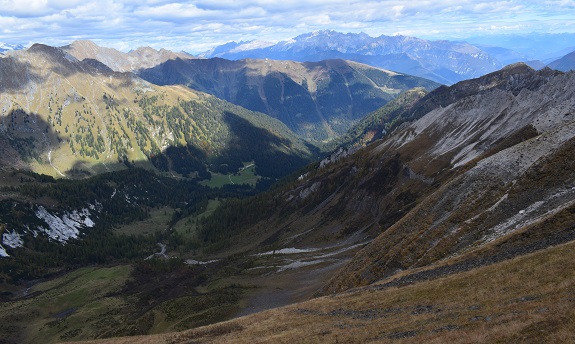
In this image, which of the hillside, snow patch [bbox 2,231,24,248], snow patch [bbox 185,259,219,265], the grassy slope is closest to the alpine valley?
the grassy slope

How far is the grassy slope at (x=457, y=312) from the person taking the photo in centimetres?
2644

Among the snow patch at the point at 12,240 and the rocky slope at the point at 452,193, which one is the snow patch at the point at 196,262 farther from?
the snow patch at the point at 12,240

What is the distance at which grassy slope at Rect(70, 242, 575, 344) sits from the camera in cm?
2644

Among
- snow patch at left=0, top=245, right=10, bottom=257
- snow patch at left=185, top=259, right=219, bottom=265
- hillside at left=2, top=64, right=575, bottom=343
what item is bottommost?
snow patch at left=185, top=259, right=219, bottom=265

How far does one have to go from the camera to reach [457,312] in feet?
111

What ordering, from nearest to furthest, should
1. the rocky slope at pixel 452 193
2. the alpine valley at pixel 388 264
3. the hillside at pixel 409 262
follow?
1. the hillside at pixel 409 262
2. the alpine valley at pixel 388 264
3. the rocky slope at pixel 452 193

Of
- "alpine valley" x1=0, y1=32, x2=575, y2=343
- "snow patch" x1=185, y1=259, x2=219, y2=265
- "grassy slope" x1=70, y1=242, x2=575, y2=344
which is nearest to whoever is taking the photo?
"grassy slope" x1=70, y1=242, x2=575, y2=344

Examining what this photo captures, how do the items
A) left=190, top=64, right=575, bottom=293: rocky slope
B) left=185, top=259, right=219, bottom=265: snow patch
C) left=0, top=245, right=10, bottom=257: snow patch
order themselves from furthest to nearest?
1. left=185, top=259, right=219, bottom=265: snow patch
2. left=0, top=245, right=10, bottom=257: snow patch
3. left=190, top=64, right=575, bottom=293: rocky slope

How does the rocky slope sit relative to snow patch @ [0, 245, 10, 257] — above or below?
above

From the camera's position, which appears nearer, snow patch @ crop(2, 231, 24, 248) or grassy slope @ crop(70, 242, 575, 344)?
grassy slope @ crop(70, 242, 575, 344)

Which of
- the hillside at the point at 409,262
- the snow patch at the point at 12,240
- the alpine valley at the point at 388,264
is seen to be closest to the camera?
the hillside at the point at 409,262

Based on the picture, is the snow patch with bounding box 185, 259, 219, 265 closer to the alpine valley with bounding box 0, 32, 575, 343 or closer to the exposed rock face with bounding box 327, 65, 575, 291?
the alpine valley with bounding box 0, 32, 575, 343

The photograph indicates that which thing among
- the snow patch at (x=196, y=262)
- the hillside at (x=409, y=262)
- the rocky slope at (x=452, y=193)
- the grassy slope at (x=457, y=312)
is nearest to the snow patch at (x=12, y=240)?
the hillside at (x=409, y=262)

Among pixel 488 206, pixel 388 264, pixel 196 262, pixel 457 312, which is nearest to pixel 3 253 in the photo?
pixel 196 262
